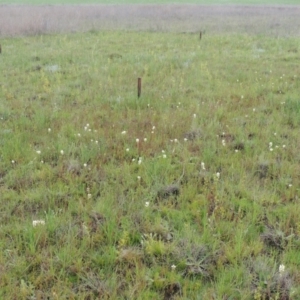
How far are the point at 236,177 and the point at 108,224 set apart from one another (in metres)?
1.99

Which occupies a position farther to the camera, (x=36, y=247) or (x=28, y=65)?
(x=28, y=65)

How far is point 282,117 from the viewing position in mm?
7473

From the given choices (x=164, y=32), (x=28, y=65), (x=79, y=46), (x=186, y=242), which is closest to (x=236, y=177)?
(x=186, y=242)

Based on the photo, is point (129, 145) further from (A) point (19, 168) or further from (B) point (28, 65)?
(B) point (28, 65)

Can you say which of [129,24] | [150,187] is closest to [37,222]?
[150,187]

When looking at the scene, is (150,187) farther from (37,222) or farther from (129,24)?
(129,24)

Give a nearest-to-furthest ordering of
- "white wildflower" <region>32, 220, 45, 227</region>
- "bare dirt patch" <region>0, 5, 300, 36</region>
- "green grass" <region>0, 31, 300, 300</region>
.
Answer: "green grass" <region>0, 31, 300, 300</region> < "white wildflower" <region>32, 220, 45, 227</region> < "bare dirt patch" <region>0, 5, 300, 36</region>

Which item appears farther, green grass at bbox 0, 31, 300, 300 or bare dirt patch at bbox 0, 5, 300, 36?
bare dirt patch at bbox 0, 5, 300, 36

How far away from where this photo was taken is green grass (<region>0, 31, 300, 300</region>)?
365 centimetres

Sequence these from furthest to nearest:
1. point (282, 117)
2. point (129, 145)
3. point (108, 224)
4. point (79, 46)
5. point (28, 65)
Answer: point (79, 46) → point (28, 65) → point (282, 117) → point (129, 145) → point (108, 224)

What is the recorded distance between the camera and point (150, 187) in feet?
16.8

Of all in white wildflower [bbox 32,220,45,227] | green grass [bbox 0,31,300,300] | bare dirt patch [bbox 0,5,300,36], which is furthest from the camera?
bare dirt patch [bbox 0,5,300,36]

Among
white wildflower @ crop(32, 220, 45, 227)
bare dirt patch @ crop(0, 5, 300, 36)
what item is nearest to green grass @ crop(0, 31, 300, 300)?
white wildflower @ crop(32, 220, 45, 227)

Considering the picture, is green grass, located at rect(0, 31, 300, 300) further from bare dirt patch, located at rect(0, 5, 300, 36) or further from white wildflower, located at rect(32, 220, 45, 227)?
bare dirt patch, located at rect(0, 5, 300, 36)
